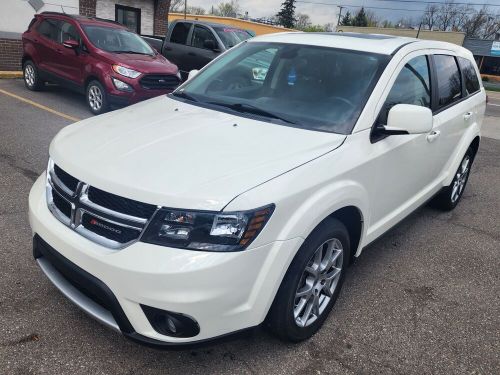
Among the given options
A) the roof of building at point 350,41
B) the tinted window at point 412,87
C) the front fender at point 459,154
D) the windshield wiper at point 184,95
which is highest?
the roof of building at point 350,41

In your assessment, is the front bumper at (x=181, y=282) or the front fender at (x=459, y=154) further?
the front fender at (x=459, y=154)

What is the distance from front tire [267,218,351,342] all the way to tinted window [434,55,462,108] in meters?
1.98

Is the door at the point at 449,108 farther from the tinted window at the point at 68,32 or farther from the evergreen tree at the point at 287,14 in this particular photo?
the evergreen tree at the point at 287,14

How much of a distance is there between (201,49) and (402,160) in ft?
27.8

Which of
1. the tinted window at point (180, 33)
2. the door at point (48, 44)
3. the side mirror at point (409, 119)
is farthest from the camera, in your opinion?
the tinted window at point (180, 33)

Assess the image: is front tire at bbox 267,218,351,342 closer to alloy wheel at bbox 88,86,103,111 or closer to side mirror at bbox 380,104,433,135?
side mirror at bbox 380,104,433,135

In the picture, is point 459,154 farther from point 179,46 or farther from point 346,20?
point 346,20

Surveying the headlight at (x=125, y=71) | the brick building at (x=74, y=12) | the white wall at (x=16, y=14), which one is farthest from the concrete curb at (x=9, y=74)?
the headlight at (x=125, y=71)

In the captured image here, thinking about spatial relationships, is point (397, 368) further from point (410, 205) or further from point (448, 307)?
point (410, 205)

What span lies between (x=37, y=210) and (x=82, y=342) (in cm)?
80

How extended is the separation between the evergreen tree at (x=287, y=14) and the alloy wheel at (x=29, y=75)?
2468 inches

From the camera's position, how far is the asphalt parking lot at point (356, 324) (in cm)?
248

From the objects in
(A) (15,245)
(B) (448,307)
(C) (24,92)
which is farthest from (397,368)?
(C) (24,92)

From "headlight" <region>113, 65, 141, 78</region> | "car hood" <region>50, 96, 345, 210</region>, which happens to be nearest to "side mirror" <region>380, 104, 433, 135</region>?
"car hood" <region>50, 96, 345, 210</region>
